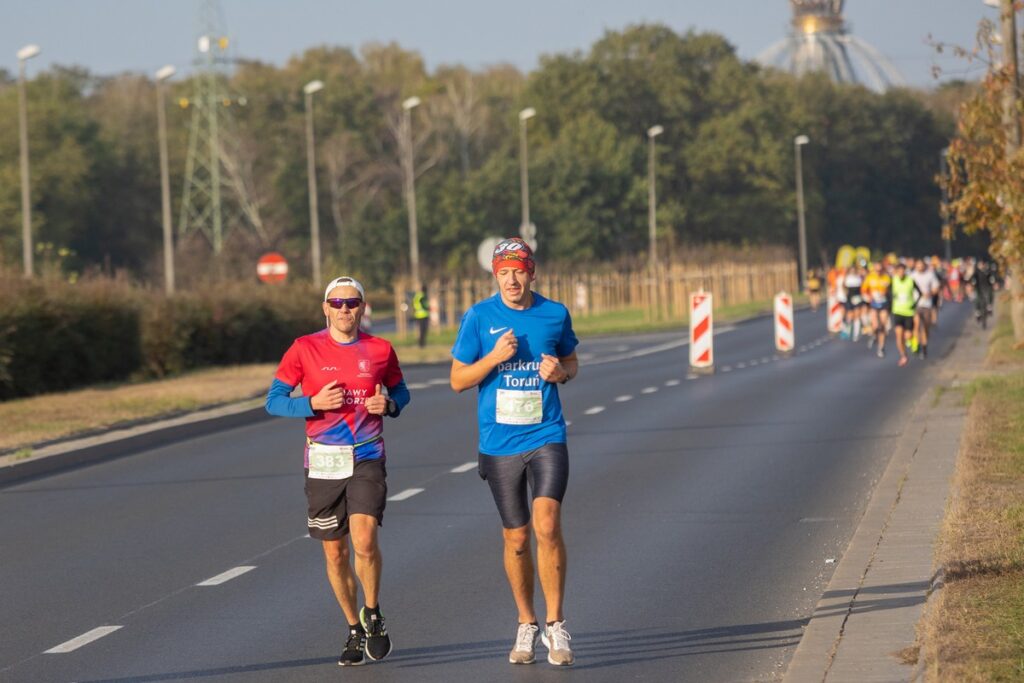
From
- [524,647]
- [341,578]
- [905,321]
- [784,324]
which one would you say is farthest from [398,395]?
[784,324]

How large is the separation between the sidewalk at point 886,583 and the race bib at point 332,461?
2019 mm

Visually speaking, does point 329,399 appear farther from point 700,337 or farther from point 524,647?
point 700,337

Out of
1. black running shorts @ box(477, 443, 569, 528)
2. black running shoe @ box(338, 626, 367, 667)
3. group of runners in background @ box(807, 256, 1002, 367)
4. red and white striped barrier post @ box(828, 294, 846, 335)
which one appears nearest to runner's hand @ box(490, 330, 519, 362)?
black running shorts @ box(477, 443, 569, 528)

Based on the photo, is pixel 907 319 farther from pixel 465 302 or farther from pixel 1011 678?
pixel 465 302

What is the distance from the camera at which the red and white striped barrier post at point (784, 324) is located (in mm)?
36906

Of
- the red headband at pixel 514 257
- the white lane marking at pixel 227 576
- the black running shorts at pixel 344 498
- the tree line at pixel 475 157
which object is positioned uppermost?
the tree line at pixel 475 157

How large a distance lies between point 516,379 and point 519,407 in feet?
0.39

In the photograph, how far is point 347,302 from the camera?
8.13m

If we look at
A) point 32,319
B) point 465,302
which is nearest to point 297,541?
point 32,319

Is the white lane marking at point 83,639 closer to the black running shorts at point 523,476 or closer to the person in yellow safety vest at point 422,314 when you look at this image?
the black running shorts at point 523,476

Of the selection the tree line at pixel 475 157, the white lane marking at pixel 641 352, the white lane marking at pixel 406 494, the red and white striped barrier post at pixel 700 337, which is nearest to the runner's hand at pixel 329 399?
the white lane marking at pixel 406 494

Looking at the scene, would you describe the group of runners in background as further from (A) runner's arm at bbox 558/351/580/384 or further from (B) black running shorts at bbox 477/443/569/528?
(B) black running shorts at bbox 477/443/569/528

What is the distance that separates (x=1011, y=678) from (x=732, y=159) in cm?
9996

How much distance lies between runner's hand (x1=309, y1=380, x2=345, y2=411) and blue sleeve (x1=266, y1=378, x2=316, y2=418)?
82 mm
